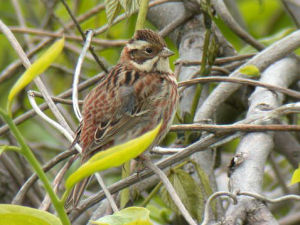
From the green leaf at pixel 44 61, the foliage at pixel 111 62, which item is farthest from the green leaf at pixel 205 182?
the green leaf at pixel 44 61

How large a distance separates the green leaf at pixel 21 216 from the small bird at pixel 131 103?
1323mm

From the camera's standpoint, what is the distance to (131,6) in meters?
2.61

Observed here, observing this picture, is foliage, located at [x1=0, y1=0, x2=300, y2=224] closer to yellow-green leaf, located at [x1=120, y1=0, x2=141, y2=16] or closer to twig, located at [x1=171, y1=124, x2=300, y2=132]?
yellow-green leaf, located at [x1=120, y1=0, x2=141, y2=16]

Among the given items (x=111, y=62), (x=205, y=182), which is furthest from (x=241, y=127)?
(x=111, y=62)

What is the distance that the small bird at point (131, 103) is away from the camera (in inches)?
121

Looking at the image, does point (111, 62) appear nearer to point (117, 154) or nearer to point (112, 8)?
point (112, 8)

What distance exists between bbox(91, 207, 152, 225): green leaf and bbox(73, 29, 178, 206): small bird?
1.27 meters

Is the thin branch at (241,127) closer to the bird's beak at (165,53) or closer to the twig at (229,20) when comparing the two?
the bird's beak at (165,53)

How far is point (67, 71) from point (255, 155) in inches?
82.5

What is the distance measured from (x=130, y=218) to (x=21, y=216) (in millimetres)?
266

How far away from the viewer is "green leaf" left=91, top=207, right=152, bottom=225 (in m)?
1.65

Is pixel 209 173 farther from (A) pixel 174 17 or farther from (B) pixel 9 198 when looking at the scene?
(B) pixel 9 198

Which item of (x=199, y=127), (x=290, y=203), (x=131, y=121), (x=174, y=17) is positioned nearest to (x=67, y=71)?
(x=174, y=17)

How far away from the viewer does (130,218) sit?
1.68m
